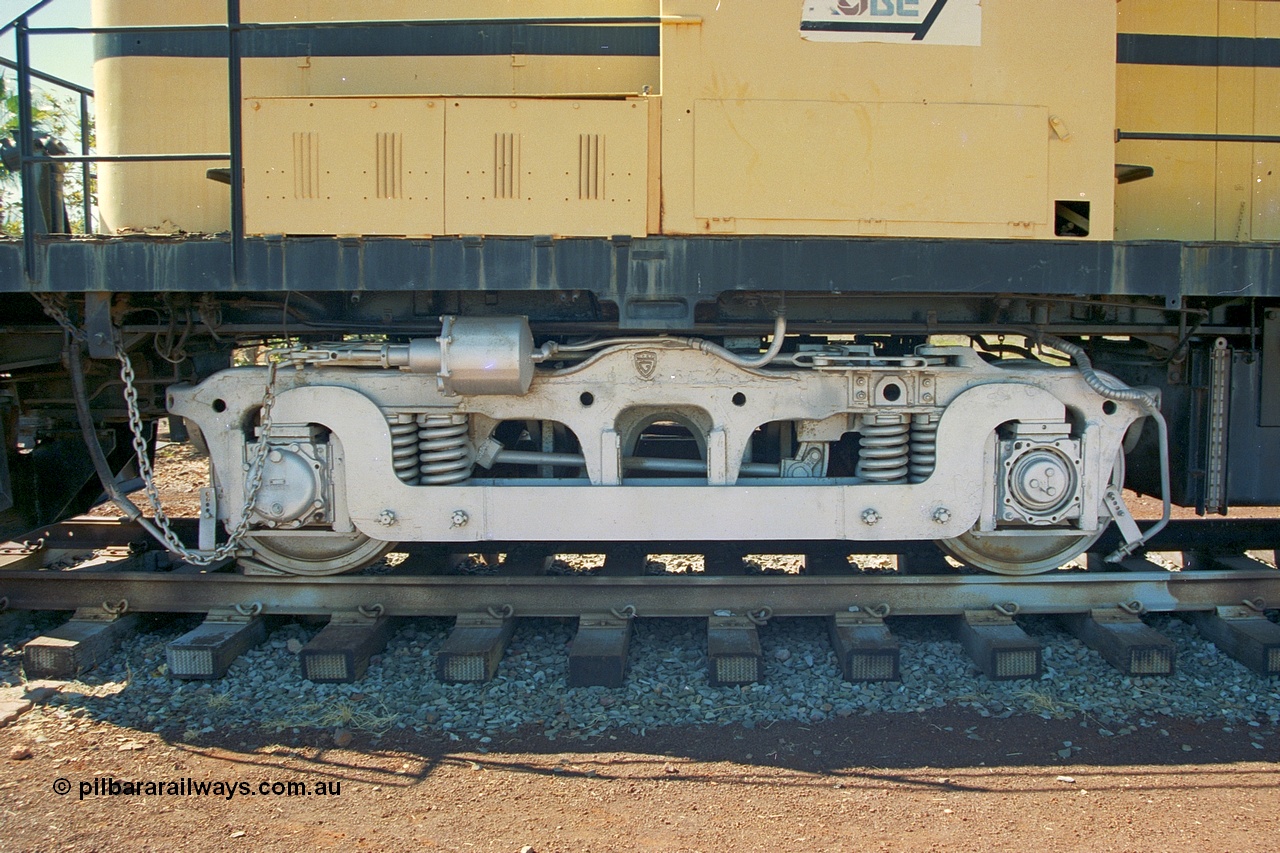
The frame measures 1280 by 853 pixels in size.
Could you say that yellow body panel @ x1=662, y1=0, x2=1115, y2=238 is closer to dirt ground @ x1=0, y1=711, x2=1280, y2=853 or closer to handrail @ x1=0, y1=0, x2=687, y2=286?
handrail @ x1=0, y1=0, x2=687, y2=286

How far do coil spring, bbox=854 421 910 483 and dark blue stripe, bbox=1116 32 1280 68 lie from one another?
7.90 feet

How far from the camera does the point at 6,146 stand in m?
5.64

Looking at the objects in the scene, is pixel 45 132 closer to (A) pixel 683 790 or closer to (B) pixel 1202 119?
(A) pixel 683 790

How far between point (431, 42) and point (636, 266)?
1.78 meters

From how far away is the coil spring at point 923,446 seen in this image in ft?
16.2

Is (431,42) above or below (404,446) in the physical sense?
above

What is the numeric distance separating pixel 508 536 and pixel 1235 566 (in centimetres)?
425

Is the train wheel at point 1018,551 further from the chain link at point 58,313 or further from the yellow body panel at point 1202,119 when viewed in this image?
the chain link at point 58,313

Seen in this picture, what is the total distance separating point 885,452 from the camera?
4.96 meters

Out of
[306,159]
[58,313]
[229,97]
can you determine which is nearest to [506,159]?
[306,159]

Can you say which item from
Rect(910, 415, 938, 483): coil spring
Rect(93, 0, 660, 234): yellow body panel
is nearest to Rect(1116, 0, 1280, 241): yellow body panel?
Rect(910, 415, 938, 483): coil spring

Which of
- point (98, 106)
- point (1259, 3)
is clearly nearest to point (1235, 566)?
point (1259, 3)

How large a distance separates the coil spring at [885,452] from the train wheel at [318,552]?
2564 mm

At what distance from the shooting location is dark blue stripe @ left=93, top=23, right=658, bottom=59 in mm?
A: 5109
